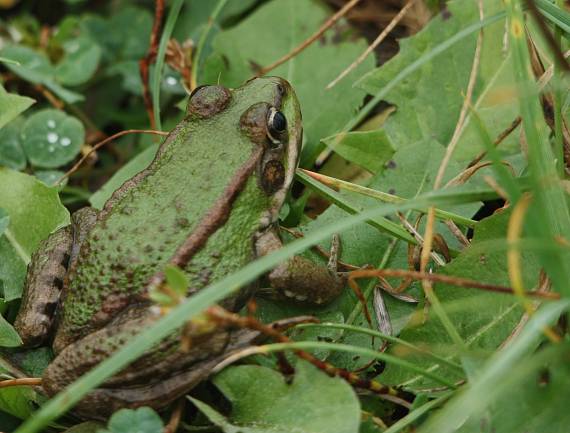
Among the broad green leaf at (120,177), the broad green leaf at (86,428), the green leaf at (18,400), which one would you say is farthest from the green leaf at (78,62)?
the broad green leaf at (86,428)

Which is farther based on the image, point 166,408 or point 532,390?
point 166,408

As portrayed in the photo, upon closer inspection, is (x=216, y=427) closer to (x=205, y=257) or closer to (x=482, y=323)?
(x=205, y=257)

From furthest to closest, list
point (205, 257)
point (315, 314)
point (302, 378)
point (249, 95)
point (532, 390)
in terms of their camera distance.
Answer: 1. point (249, 95)
2. point (315, 314)
3. point (205, 257)
4. point (302, 378)
5. point (532, 390)

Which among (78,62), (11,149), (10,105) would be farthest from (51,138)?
(78,62)

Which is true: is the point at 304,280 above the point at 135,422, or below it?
above

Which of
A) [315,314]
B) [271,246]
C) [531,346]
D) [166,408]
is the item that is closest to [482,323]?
[531,346]

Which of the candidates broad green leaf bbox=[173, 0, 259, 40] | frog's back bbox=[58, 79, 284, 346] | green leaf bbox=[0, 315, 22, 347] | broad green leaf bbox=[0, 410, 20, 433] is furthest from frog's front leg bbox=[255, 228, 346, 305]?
broad green leaf bbox=[173, 0, 259, 40]

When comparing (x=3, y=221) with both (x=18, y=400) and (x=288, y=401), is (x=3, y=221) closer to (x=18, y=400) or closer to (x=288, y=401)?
(x=18, y=400)
